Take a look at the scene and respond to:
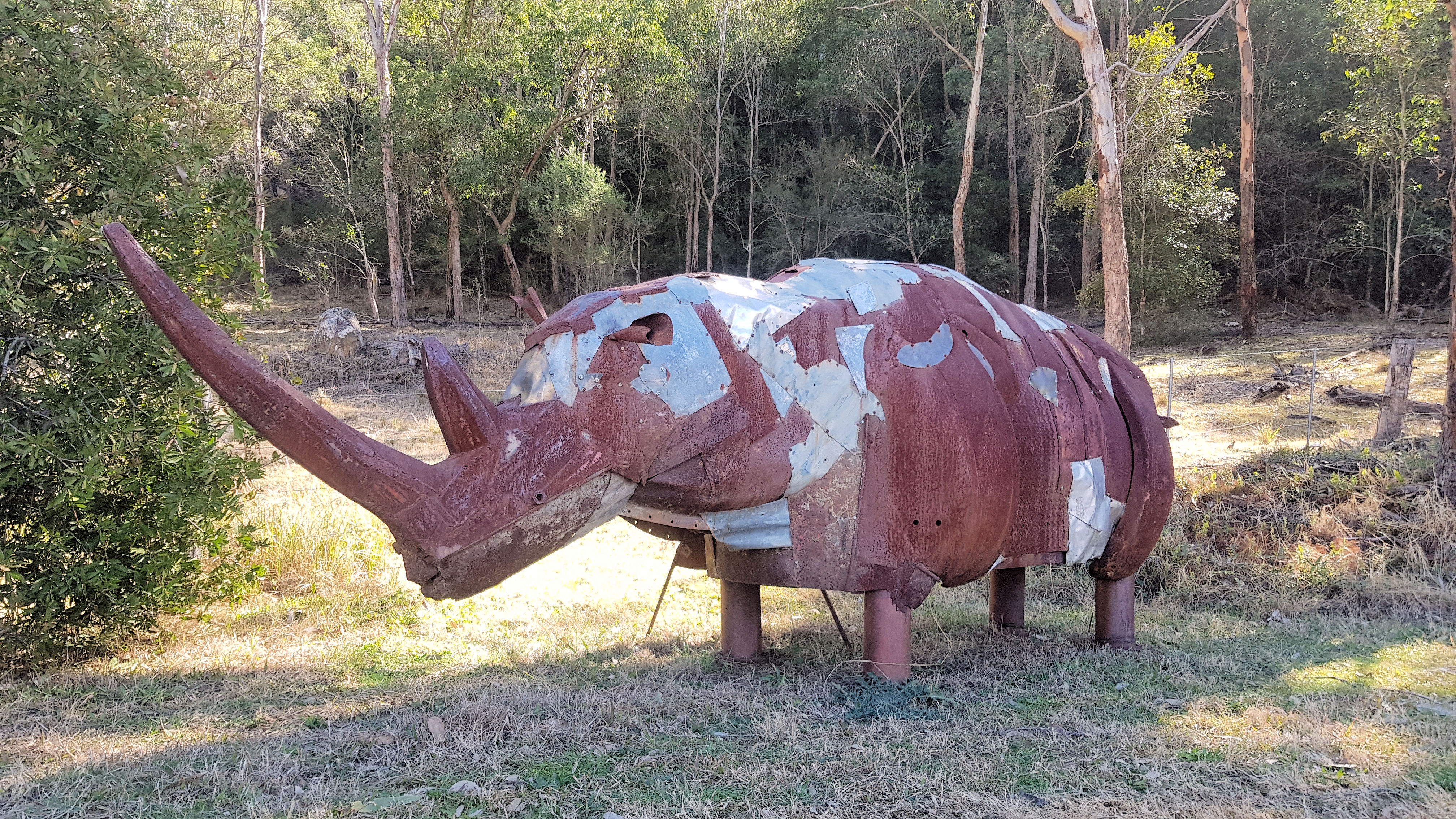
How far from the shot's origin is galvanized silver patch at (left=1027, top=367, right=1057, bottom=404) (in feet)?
17.2

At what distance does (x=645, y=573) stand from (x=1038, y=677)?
427 cm

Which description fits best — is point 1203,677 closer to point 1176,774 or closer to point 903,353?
point 1176,774

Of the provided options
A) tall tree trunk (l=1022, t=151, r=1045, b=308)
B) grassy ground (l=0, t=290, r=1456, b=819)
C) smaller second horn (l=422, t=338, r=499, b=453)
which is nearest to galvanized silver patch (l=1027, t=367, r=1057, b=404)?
grassy ground (l=0, t=290, r=1456, b=819)

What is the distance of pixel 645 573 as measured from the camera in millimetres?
8836

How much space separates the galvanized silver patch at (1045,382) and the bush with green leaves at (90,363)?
463 cm

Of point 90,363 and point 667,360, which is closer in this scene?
point 667,360

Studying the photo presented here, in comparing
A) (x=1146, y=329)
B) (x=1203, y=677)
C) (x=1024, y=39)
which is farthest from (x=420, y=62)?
(x=1203, y=677)

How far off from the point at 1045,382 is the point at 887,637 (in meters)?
1.69

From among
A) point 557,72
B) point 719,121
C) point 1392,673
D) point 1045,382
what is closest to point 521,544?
point 1045,382

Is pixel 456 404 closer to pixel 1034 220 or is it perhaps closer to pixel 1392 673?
pixel 1392 673

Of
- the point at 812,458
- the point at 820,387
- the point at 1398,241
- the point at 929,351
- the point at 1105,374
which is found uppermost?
the point at 1398,241

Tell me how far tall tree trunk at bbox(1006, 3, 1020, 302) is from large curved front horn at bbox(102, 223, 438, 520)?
28794mm

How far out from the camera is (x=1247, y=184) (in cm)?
2316

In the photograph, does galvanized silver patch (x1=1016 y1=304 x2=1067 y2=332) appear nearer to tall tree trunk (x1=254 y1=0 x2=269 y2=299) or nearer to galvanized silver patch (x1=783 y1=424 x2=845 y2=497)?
galvanized silver patch (x1=783 y1=424 x2=845 y2=497)
